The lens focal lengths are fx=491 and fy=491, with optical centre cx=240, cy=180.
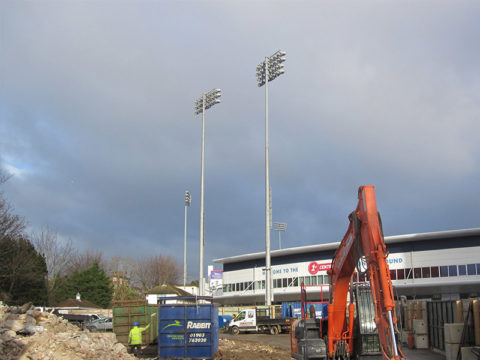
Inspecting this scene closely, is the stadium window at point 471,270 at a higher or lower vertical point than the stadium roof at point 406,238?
lower

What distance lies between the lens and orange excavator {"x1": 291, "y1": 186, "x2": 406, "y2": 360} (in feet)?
30.3

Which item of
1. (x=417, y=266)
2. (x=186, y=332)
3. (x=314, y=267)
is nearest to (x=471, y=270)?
(x=417, y=266)

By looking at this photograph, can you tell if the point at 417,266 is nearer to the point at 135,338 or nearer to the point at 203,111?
the point at 203,111

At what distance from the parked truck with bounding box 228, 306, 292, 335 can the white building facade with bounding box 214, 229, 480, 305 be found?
45.3 feet

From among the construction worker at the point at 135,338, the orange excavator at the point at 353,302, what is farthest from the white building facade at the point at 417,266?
the orange excavator at the point at 353,302

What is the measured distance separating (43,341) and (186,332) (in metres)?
5.26

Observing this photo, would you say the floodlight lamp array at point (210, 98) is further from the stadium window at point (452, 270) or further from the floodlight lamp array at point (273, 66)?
the stadium window at point (452, 270)

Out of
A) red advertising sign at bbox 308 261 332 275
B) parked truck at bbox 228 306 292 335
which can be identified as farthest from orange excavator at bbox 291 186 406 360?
red advertising sign at bbox 308 261 332 275

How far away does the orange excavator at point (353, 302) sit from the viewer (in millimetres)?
9234

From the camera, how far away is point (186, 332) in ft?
62.1

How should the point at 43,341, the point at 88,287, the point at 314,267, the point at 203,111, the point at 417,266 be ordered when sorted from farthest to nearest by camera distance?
the point at 88,287, the point at 314,267, the point at 417,266, the point at 203,111, the point at 43,341

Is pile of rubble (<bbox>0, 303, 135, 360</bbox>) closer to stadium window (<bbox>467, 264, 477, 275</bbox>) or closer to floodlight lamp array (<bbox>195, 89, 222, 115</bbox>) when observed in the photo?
floodlight lamp array (<bbox>195, 89, 222, 115</bbox>)

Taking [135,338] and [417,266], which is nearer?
[135,338]

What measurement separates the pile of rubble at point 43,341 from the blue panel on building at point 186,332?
1.70 meters
